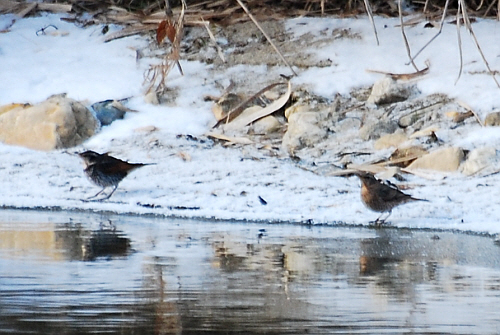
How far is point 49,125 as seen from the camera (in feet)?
35.6

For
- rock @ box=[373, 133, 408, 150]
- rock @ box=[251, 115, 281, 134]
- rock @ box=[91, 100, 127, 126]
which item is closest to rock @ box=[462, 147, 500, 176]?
rock @ box=[373, 133, 408, 150]

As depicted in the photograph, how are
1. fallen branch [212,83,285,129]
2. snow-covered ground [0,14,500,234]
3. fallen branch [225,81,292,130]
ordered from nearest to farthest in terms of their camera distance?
snow-covered ground [0,14,500,234] → fallen branch [225,81,292,130] → fallen branch [212,83,285,129]

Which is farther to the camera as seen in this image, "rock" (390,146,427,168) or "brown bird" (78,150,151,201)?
"rock" (390,146,427,168)

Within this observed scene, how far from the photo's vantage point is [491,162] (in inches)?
353

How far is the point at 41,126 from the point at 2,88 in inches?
60.6

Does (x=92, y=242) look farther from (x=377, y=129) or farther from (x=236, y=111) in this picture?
(x=236, y=111)

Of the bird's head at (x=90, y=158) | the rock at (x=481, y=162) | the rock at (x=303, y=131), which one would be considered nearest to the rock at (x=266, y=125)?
the rock at (x=303, y=131)

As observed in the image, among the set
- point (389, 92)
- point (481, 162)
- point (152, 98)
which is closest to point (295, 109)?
point (389, 92)

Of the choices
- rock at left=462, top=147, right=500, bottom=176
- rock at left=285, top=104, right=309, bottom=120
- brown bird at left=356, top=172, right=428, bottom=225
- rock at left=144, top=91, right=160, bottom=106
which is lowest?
rock at left=144, top=91, right=160, bottom=106

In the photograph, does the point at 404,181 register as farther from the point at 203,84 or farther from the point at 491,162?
the point at 203,84

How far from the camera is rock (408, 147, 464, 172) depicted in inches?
360

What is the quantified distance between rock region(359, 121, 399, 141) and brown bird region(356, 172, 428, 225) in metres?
2.12

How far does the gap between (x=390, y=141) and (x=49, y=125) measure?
359cm

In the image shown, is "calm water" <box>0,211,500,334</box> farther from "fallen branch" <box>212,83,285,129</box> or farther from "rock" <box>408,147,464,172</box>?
"fallen branch" <box>212,83,285,129</box>
